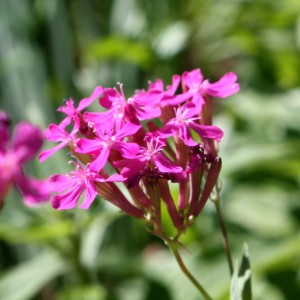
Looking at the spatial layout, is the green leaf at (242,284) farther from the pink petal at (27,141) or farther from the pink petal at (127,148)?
the pink petal at (27,141)

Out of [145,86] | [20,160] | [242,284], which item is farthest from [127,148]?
[145,86]

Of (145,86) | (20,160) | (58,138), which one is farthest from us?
(145,86)

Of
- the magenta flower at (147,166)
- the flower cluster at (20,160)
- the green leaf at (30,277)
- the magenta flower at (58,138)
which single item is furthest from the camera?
the green leaf at (30,277)

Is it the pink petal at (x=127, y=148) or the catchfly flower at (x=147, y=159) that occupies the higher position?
the pink petal at (x=127, y=148)

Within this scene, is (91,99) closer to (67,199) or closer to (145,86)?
(67,199)

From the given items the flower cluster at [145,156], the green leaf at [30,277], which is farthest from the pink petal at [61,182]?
the green leaf at [30,277]

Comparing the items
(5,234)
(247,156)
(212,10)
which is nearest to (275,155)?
(247,156)

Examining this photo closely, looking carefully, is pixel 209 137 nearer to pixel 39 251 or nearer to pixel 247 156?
pixel 247 156
